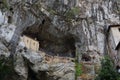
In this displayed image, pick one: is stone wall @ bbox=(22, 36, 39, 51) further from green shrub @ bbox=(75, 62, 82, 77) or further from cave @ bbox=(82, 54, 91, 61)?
cave @ bbox=(82, 54, 91, 61)

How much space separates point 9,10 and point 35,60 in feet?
20.0

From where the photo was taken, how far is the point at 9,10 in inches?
1114

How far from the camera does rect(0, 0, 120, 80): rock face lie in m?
26.7

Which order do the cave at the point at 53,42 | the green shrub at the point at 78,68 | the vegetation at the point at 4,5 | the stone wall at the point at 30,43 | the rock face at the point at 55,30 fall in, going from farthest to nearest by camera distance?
the cave at the point at 53,42 → the stone wall at the point at 30,43 → the green shrub at the point at 78,68 → the vegetation at the point at 4,5 → the rock face at the point at 55,30

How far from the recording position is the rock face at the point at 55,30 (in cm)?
2666

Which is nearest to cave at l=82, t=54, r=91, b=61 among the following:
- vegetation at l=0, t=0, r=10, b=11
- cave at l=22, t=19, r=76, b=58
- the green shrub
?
the green shrub

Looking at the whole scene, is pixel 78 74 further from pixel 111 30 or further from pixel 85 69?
pixel 111 30

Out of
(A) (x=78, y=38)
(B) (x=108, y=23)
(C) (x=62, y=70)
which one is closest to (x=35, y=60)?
(C) (x=62, y=70)

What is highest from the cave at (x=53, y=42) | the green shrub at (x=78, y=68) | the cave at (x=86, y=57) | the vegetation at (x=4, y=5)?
the vegetation at (x=4, y=5)

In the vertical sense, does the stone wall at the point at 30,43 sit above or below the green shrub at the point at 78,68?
above

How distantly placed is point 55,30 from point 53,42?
7.97 ft

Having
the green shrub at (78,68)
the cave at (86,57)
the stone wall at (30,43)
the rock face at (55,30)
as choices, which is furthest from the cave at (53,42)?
the green shrub at (78,68)

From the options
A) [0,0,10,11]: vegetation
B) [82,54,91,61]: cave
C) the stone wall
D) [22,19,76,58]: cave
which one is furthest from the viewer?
[22,19,76,58]: cave

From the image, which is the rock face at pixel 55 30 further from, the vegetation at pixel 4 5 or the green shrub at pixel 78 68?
the green shrub at pixel 78 68
